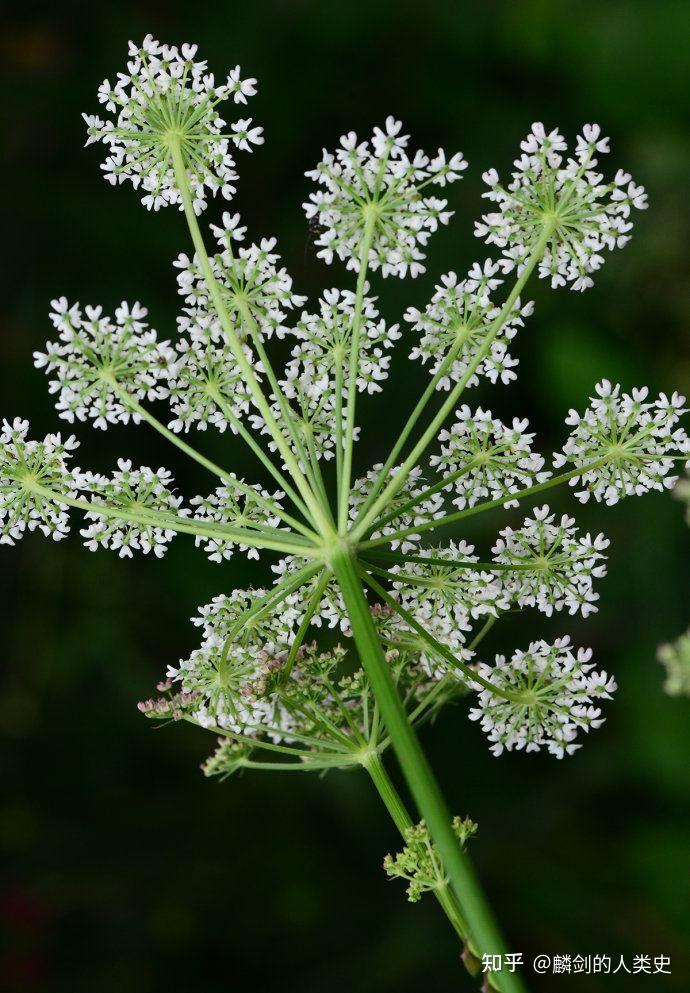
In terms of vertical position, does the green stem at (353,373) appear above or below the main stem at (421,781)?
above

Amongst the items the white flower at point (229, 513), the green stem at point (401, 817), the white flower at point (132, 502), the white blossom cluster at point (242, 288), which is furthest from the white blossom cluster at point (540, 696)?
the white blossom cluster at point (242, 288)

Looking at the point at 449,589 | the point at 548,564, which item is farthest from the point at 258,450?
the point at 548,564

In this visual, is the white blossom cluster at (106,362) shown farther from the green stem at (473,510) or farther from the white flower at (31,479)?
the green stem at (473,510)

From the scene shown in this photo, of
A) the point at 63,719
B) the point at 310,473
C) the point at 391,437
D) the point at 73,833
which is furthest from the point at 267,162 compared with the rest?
the point at 310,473

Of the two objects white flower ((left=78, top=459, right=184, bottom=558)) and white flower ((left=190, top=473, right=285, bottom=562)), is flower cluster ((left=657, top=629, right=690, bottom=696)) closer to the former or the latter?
white flower ((left=190, top=473, right=285, bottom=562))

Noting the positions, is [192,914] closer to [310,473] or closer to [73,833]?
[73,833]

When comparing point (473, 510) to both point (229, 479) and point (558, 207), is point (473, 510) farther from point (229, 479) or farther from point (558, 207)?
point (558, 207)
